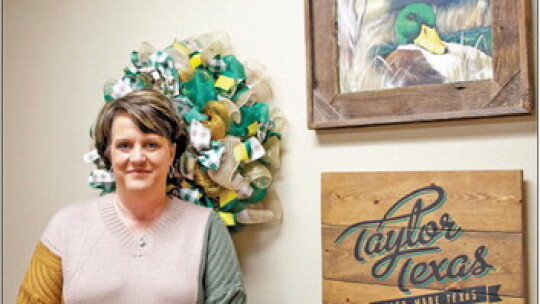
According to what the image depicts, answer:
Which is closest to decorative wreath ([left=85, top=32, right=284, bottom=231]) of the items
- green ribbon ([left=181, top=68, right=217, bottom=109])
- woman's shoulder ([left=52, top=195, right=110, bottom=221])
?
green ribbon ([left=181, top=68, right=217, bottom=109])

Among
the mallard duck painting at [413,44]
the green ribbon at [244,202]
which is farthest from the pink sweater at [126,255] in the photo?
the mallard duck painting at [413,44]

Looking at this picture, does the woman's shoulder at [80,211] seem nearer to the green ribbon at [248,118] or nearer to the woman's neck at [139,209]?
the woman's neck at [139,209]

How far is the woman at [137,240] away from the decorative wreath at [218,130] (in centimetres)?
10

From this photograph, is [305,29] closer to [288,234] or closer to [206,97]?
[206,97]

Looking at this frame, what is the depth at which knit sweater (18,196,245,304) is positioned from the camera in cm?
137

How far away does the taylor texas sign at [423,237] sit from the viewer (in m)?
1.29

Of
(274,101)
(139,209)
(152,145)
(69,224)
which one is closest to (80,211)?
(69,224)

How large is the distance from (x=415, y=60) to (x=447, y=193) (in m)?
0.35

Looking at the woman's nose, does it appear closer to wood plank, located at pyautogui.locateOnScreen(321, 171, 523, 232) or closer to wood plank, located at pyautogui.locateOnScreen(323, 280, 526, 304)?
wood plank, located at pyautogui.locateOnScreen(321, 171, 523, 232)

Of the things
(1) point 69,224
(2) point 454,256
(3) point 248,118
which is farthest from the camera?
(3) point 248,118

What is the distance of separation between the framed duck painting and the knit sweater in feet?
1.45

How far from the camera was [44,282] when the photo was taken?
142 cm

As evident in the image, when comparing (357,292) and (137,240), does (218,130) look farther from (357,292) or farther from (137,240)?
(357,292)

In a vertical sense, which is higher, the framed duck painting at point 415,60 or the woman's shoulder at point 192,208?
the framed duck painting at point 415,60
